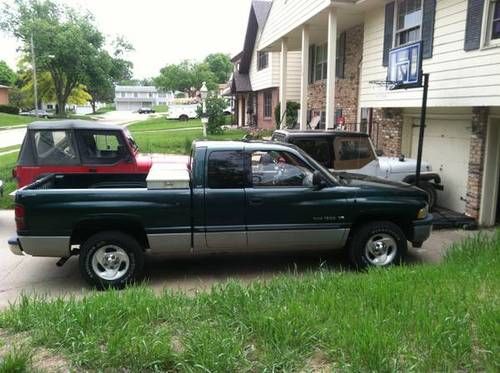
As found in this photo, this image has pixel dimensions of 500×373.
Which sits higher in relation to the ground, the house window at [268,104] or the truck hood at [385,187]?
the house window at [268,104]

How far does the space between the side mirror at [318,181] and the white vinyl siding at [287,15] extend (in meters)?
7.38

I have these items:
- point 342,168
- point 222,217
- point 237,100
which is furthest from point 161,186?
point 237,100

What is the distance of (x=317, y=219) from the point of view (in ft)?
21.1

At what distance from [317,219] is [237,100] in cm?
3312

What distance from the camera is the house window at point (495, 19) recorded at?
26.3ft

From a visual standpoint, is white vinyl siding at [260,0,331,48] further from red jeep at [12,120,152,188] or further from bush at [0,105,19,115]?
bush at [0,105,19,115]

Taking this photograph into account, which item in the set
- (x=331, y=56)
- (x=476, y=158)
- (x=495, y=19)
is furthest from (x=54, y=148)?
(x=495, y=19)

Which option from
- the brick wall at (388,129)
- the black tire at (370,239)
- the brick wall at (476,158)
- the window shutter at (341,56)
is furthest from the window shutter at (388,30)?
the black tire at (370,239)

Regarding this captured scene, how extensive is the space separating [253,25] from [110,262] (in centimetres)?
2620

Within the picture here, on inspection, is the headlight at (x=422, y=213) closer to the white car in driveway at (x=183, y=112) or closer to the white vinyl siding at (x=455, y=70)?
the white vinyl siding at (x=455, y=70)

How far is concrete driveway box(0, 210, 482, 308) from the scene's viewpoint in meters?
6.18

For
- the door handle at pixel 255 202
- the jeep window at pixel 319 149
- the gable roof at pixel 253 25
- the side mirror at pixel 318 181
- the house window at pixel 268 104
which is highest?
the gable roof at pixel 253 25

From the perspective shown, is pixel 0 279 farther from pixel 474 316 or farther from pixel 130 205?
pixel 474 316

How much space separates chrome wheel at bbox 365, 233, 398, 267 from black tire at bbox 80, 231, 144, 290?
9.80 ft
